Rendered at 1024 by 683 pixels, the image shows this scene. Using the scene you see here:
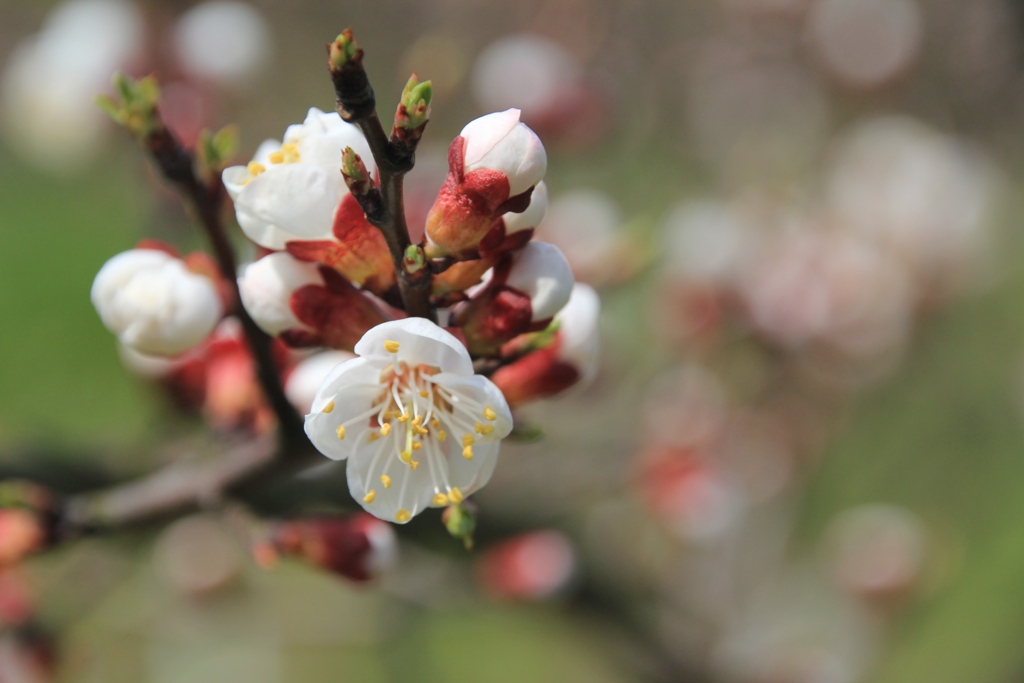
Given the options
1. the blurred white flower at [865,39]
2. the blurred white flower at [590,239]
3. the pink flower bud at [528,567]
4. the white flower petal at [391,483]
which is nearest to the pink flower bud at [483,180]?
the white flower petal at [391,483]

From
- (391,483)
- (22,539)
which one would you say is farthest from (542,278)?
(22,539)

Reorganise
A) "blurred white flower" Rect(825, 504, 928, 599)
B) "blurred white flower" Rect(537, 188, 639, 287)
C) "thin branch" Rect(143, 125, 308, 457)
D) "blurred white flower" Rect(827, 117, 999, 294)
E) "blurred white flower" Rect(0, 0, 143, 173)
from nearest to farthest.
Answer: "thin branch" Rect(143, 125, 308, 457) < "blurred white flower" Rect(537, 188, 639, 287) < "blurred white flower" Rect(0, 0, 143, 173) < "blurred white flower" Rect(825, 504, 928, 599) < "blurred white flower" Rect(827, 117, 999, 294)

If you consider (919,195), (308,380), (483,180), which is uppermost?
(483,180)

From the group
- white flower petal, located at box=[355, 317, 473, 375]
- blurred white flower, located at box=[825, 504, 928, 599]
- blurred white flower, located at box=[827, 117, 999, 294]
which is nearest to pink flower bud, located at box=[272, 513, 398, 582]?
white flower petal, located at box=[355, 317, 473, 375]

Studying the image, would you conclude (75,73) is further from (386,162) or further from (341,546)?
(386,162)

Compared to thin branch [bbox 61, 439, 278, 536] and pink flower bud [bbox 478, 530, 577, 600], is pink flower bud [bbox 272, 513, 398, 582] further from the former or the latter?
pink flower bud [bbox 478, 530, 577, 600]

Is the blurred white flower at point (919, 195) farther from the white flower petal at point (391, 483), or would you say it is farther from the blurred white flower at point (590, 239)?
the white flower petal at point (391, 483)
